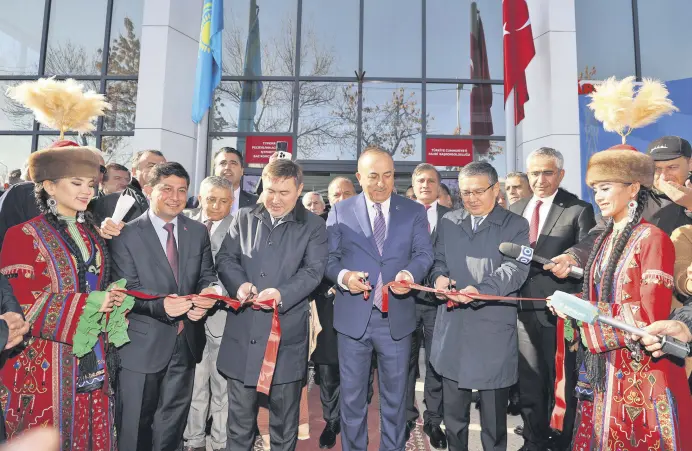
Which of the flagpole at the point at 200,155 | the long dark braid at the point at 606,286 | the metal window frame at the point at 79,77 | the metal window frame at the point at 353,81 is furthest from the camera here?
the metal window frame at the point at 79,77

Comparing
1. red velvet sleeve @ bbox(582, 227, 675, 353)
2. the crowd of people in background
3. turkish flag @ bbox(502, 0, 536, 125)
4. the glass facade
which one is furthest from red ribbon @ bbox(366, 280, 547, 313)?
the glass facade

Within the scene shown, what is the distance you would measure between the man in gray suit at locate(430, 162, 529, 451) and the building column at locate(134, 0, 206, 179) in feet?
22.7

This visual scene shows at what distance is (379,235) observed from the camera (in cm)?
324

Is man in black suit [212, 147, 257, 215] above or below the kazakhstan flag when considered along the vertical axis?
below

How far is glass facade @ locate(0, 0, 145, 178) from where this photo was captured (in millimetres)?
9594

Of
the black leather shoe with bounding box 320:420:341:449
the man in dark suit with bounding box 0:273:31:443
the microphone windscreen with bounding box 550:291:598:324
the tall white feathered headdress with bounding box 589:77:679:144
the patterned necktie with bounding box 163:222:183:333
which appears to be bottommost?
the black leather shoe with bounding box 320:420:341:449

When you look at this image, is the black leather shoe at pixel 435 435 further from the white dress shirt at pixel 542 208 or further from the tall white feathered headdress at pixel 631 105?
the tall white feathered headdress at pixel 631 105

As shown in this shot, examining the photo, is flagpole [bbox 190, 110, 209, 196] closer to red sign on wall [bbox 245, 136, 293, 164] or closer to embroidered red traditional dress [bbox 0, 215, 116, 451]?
red sign on wall [bbox 245, 136, 293, 164]

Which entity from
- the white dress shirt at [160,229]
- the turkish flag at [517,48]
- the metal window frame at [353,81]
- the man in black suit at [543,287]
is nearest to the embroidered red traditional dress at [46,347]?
the white dress shirt at [160,229]

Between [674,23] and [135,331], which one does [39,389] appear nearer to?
[135,331]

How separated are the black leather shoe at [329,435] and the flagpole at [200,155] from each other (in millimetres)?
6454

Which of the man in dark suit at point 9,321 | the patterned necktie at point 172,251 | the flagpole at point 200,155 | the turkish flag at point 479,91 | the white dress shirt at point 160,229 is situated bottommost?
the man in dark suit at point 9,321

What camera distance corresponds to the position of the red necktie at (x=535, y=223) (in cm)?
386

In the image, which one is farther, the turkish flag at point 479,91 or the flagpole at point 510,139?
the turkish flag at point 479,91
